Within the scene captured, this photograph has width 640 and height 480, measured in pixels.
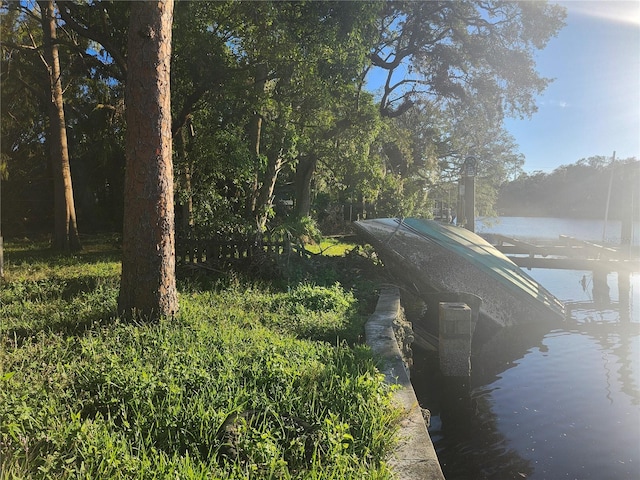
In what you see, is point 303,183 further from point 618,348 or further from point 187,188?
point 618,348

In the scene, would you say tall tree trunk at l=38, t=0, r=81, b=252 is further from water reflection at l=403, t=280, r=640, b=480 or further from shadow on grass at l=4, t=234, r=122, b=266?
water reflection at l=403, t=280, r=640, b=480

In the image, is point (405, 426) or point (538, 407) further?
point (538, 407)

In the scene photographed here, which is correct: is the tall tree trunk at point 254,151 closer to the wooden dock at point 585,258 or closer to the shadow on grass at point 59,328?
the shadow on grass at point 59,328

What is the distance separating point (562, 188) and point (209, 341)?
58.1 meters

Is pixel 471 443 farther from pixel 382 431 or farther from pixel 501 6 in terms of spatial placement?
pixel 501 6

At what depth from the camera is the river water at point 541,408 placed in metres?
4.65

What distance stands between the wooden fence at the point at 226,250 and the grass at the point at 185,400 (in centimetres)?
346

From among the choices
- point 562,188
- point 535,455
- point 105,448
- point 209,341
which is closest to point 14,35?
point 209,341

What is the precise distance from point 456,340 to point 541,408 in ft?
4.56

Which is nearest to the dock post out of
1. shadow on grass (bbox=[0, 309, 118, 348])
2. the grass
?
the grass

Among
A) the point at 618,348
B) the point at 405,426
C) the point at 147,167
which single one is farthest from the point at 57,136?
the point at 618,348

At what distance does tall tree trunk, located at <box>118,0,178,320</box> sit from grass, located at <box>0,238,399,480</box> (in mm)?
424

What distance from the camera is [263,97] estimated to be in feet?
35.8

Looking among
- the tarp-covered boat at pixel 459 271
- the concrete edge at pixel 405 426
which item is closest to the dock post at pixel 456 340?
the concrete edge at pixel 405 426
